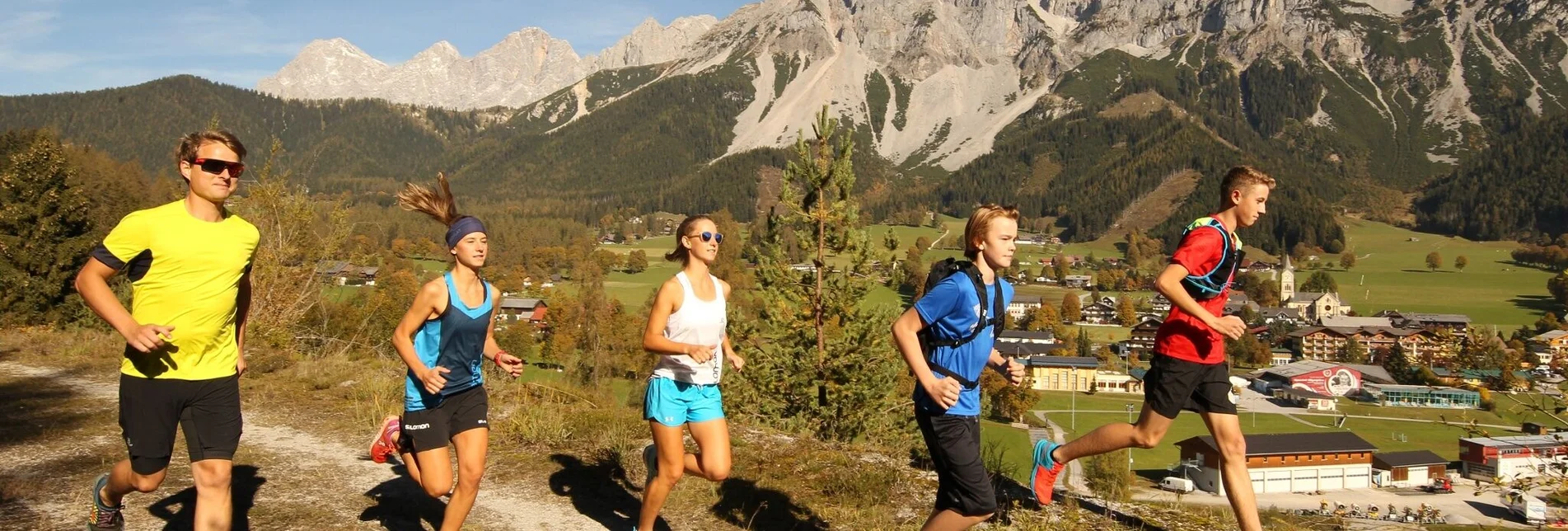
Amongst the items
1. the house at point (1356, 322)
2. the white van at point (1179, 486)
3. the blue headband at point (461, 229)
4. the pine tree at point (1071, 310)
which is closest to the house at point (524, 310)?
the white van at point (1179, 486)

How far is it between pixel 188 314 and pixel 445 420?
1.35 metres

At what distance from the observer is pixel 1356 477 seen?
37438 millimetres

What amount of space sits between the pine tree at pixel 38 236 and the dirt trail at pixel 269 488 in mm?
14579

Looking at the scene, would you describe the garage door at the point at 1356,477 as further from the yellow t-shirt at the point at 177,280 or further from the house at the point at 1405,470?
the yellow t-shirt at the point at 177,280

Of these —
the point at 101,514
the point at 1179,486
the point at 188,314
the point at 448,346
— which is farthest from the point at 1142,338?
the point at 188,314

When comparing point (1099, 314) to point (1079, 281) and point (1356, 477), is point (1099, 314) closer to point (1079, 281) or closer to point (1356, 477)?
point (1079, 281)

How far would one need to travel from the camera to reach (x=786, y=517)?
581 cm

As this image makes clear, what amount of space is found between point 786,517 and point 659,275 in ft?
309

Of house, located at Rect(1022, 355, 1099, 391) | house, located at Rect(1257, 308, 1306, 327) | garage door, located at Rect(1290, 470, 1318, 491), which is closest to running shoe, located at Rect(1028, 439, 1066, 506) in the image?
garage door, located at Rect(1290, 470, 1318, 491)

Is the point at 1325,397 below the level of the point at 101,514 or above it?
below

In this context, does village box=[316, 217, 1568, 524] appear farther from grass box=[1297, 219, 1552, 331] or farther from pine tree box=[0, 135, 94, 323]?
pine tree box=[0, 135, 94, 323]

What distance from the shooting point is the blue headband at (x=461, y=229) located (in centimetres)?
495

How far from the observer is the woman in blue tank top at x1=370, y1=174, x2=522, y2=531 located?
15.7ft

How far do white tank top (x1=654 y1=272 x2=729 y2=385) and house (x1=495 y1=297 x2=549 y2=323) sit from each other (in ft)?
169
